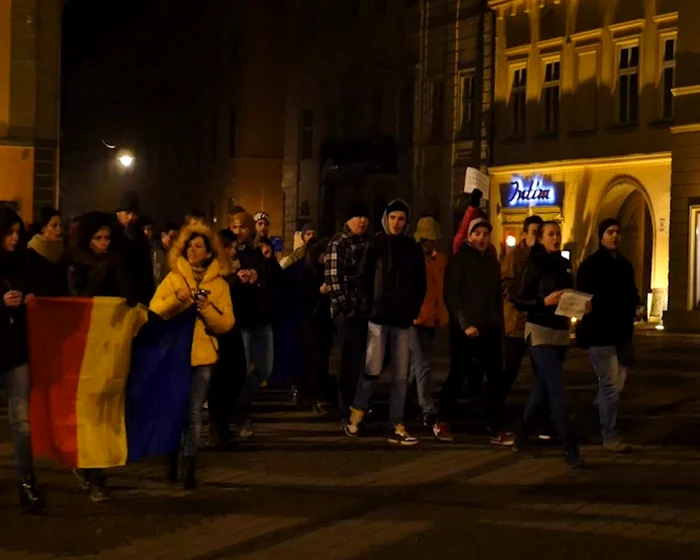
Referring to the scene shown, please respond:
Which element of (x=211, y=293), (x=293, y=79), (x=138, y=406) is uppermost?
(x=293, y=79)

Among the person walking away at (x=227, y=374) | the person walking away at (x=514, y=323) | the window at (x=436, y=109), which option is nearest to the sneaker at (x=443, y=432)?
the person walking away at (x=514, y=323)

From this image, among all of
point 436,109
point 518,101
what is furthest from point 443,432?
point 436,109

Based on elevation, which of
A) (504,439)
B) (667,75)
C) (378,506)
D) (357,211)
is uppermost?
(667,75)

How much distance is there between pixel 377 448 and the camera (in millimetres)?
10672

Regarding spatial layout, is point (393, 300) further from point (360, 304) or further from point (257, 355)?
point (257, 355)

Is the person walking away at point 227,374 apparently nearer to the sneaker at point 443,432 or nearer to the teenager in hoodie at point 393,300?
the teenager in hoodie at point 393,300

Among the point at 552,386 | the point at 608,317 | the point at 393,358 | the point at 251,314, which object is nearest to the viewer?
the point at 552,386

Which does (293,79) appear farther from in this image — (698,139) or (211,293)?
(211,293)

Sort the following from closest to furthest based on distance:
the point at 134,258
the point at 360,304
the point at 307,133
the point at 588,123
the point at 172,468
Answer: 1. the point at 172,468
2. the point at 134,258
3. the point at 360,304
4. the point at 588,123
5. the point at 307,133

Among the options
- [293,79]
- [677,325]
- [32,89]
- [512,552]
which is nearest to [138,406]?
[512,552]

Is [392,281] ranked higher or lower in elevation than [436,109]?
lower

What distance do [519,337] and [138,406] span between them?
413 cm

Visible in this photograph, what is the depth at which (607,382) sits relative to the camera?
1050 cm

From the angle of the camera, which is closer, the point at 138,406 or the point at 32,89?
the point at 138,406
